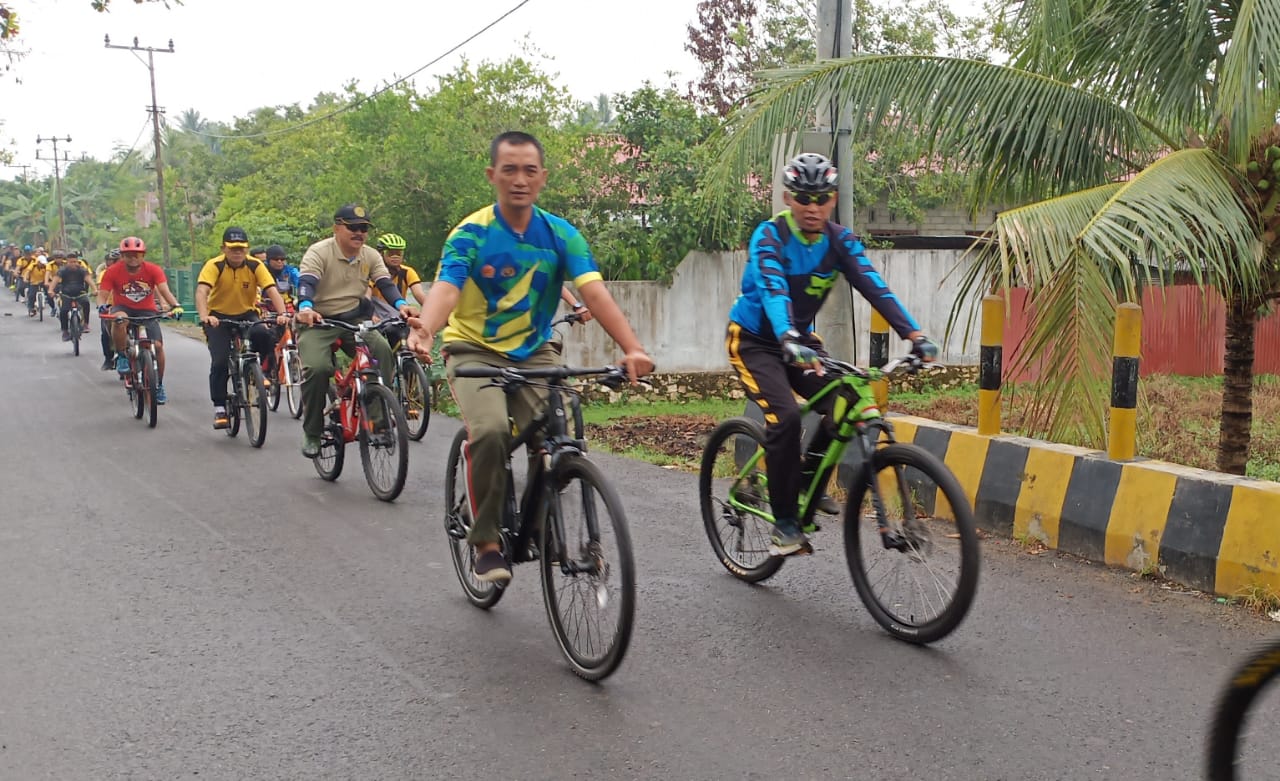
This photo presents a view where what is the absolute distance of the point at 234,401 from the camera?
11.1m

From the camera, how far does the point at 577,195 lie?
54.9 ft

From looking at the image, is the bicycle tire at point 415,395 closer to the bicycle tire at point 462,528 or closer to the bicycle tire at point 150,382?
the bicycle tire at point 150,382

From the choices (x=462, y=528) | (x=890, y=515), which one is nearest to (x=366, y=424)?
(x=462, y=528)

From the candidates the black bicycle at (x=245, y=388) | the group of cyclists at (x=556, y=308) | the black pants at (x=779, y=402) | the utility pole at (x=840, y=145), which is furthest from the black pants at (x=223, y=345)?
the black pants at (x=779, y=402)

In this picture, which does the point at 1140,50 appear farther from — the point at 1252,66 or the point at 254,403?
the point at 254,403

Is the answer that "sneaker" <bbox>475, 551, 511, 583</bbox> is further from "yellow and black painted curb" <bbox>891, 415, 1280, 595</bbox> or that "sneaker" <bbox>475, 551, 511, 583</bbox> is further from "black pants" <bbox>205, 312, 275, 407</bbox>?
"black pants" <bbox>205, 312, 275, 407</bbox>

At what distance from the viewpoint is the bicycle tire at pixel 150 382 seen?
39.0ft

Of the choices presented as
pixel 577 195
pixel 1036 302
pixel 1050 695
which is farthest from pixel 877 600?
pixel 577 195

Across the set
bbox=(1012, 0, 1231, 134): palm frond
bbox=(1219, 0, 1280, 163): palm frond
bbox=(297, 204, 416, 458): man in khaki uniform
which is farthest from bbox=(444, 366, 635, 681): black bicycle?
bbox=(1012, 0, 1231, 134): palm frond

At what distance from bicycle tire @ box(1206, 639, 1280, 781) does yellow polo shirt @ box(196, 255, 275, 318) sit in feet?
31.3

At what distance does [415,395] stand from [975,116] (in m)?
5.92

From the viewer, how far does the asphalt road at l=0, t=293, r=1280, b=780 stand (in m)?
3.82

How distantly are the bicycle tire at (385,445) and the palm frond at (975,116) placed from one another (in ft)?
9.33

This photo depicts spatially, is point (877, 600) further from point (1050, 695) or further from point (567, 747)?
point (567, 747)
